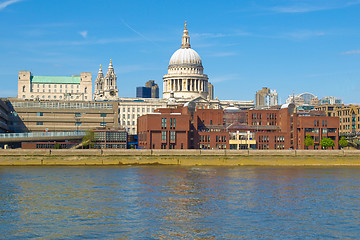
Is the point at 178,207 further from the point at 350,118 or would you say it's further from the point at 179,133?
the point at 350,118

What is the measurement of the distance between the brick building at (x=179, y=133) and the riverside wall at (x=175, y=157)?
12.2 m

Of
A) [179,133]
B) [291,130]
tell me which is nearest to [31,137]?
[179,133]

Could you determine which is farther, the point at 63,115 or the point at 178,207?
the point at 63,115

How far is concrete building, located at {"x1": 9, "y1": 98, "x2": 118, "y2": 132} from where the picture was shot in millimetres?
151500

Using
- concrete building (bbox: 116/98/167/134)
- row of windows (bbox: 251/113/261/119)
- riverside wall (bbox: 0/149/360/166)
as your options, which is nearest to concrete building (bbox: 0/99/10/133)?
riverside wall (bbox: 0/149/360/166)

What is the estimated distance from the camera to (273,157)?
4139 inches

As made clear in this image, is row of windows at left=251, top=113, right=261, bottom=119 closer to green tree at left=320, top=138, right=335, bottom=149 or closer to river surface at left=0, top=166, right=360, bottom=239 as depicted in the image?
green tree at left=320, top=138, right=335, bottom=149

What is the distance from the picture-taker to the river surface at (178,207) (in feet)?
128

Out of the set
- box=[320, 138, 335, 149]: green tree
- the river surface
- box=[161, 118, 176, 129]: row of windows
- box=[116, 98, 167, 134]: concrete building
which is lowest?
the river surface

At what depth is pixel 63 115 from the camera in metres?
156

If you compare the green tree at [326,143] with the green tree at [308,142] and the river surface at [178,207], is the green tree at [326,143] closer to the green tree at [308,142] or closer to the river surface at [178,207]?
the green tree at [308,142]

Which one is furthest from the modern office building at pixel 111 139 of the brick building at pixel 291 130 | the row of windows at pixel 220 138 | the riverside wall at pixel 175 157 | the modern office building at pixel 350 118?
the modern office building at pixel 350 118

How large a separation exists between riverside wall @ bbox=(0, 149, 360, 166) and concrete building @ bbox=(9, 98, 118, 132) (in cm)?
4694

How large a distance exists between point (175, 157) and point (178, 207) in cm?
5538
